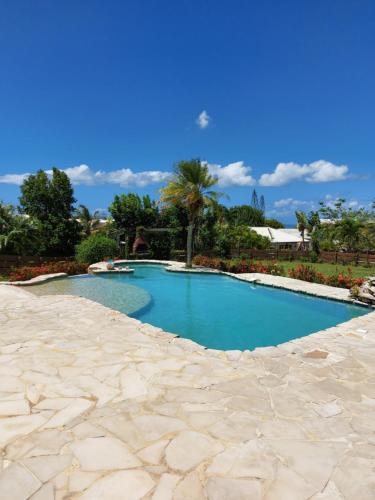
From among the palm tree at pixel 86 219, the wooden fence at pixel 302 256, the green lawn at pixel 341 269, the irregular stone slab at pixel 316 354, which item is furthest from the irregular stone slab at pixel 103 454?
the palm tree at pixel 86 219

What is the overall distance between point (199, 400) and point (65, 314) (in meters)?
4.66

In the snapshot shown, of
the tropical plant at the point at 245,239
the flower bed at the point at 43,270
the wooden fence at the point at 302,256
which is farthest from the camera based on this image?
the tropical plant at the point at 245,239

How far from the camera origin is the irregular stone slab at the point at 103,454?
7.44ft

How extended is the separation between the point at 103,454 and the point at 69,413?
77cm

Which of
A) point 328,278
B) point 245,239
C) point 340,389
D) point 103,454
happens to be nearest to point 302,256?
point 245,239

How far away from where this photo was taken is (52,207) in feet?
71.7

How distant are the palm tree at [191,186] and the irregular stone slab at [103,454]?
15.5 metres

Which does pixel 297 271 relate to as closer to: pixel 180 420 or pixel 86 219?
pixel 180 420

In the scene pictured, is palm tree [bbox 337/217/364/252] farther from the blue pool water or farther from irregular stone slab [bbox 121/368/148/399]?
irregular stone slab [bbox 121/368/148/399]

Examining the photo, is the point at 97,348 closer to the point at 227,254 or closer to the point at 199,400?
the point at 199,400

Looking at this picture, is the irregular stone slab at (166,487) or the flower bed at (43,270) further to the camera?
the flower bed at (43,270)

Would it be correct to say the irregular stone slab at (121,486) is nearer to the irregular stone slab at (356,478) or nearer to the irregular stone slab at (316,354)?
the irregular stone slab at (356,478)

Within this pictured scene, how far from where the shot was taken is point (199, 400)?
3309mm

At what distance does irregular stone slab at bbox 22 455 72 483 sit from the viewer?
7.09ft
